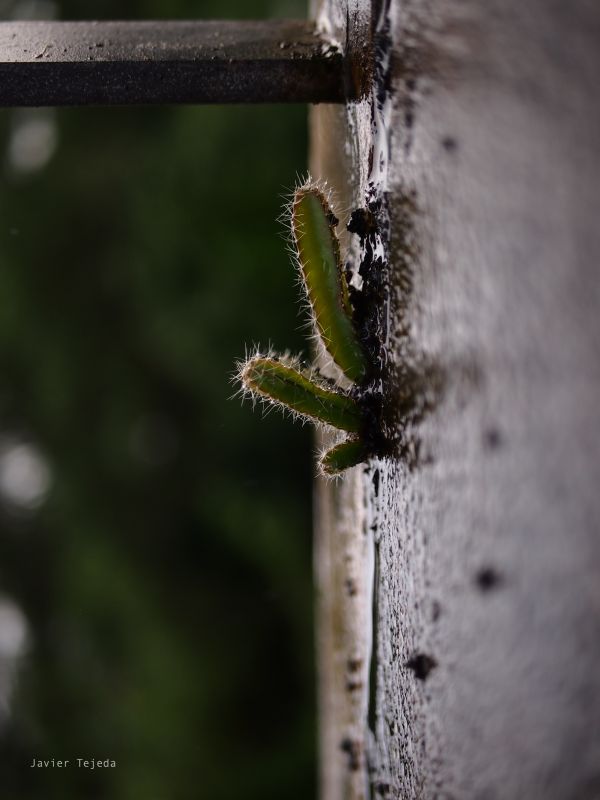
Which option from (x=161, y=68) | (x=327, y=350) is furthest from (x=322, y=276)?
(x=161, y=68)

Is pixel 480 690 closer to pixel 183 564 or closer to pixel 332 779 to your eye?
pixel 332 779

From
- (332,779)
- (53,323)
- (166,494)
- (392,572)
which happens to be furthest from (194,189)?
(392,572)

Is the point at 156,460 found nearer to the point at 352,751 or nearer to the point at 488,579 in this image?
the point at 352,751

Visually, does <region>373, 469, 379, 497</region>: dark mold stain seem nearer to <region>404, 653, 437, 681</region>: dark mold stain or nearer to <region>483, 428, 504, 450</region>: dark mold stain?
<region>404, 653, 437, 681</region>: dark mold stain

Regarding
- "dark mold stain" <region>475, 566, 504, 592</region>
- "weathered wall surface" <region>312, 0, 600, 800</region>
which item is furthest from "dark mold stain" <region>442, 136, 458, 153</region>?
"dark mold stain" <region>475, 566, 504, 592</region>

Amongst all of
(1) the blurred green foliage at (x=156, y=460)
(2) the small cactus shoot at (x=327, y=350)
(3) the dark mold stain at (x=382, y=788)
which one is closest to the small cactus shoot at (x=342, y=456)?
(2) the small cactus shoot at (x=327, y=350)
